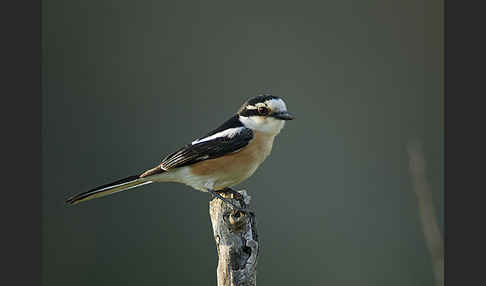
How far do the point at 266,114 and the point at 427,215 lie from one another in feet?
4.88

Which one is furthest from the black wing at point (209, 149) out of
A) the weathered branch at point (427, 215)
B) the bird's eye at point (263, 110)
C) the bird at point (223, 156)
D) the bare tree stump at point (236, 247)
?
the weathered branch at point (427, 215)

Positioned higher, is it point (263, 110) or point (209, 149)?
point (263, 110)

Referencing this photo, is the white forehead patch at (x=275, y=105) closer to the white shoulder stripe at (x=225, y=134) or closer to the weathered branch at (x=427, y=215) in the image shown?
the white shoulder stripe at (x=225, y=134)

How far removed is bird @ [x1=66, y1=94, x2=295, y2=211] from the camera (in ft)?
10.2

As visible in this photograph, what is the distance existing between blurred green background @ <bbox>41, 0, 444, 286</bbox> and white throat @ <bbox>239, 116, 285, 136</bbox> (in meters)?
1.56

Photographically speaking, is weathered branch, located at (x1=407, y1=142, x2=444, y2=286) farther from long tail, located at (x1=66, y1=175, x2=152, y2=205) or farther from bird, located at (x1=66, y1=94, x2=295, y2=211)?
long tail, located at (x1=66, y1=175, x2=152, y2=205)

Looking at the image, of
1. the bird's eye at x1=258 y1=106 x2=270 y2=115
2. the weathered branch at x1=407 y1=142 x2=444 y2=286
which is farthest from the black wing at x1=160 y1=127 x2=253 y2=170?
the weathered branch at x1=407 y1=142 x2=444 y2=286

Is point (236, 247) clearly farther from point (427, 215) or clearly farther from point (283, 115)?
point (427, 215)

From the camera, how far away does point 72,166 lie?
4906 millimetres

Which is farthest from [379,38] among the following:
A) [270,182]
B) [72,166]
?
[72,166]

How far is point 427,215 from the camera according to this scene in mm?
1813

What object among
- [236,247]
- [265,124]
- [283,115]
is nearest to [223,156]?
[265,124]

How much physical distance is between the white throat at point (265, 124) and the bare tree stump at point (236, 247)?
0.53m

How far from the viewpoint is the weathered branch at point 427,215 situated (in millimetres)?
1812
